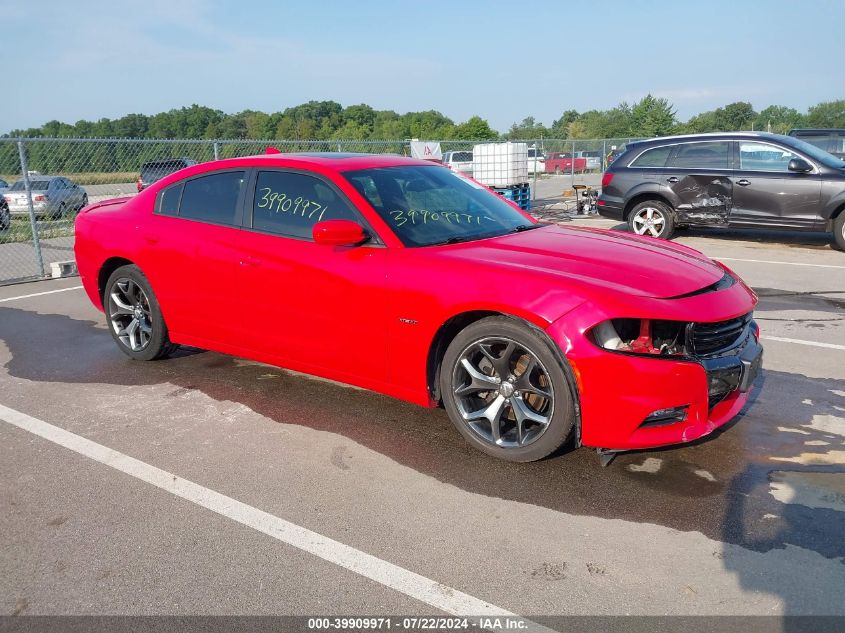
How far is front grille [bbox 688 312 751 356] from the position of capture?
346 centimetres

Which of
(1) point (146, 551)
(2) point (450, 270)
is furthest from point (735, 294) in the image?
(1) point (146, 551)

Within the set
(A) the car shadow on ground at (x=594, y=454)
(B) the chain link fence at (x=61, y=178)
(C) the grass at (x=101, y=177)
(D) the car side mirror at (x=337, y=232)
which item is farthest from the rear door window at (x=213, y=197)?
(C) the grass at (x=101, y=177)

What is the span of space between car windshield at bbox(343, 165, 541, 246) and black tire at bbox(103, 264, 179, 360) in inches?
79.1

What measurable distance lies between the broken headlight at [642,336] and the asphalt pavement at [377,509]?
2.21 ft

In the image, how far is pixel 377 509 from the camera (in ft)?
10.8

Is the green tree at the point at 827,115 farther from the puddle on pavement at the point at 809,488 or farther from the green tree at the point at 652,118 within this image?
the puddle on pavement at the point at 809,488

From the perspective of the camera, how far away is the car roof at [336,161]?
4551mm

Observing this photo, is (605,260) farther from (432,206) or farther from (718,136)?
(718,136)

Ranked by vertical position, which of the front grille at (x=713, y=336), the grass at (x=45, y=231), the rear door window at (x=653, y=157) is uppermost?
the rear door window at (x=653, y=157)

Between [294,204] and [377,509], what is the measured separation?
2.12 m

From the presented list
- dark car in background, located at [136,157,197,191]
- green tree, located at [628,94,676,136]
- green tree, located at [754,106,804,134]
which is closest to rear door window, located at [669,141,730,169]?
dark car in background, located at [136,157,197,191]

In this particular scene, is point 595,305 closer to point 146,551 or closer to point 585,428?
point 585,428

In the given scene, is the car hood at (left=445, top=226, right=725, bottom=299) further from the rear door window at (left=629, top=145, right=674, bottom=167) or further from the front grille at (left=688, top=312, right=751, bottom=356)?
the rear door window at (left=629, top=145, right=674, bottom=167)

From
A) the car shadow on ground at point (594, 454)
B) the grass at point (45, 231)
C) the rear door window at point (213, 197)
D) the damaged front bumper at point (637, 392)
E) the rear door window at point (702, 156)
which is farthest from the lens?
the grass at point (45, 231)
